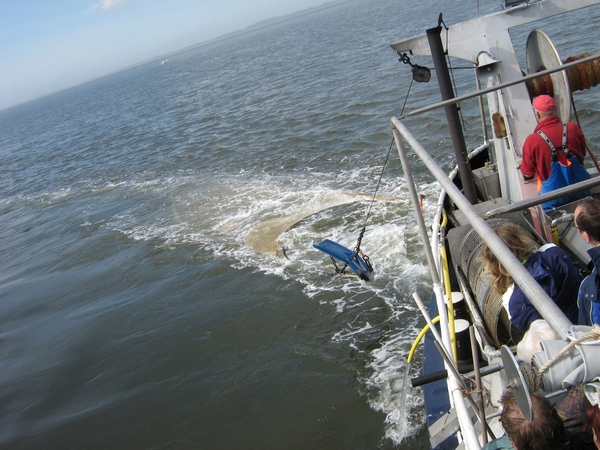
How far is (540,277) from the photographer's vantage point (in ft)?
10.4

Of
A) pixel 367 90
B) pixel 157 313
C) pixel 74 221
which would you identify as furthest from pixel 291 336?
pixel 367 90

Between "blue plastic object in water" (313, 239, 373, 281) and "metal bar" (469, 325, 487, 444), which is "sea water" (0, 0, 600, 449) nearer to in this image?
"blue plastic object in water" (313, 239, 373, 281)

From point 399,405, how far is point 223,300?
179 inches

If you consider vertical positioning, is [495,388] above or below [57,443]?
above

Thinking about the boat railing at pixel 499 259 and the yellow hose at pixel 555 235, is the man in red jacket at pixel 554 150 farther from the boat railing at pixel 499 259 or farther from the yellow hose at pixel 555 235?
the boat railing at pixel 499 259

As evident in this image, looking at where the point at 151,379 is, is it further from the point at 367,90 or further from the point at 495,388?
the point at 367,90

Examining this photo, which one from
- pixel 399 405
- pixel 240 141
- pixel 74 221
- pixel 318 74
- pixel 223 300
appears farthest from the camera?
pixel 318 74

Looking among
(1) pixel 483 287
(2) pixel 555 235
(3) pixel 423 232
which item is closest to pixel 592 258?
(3) pixel 423 232

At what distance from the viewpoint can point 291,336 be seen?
833 cm

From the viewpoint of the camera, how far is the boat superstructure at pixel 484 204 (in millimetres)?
3232

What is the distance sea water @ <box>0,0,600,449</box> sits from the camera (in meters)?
7.06

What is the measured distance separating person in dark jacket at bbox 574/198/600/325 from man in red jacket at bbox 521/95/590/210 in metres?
2.35

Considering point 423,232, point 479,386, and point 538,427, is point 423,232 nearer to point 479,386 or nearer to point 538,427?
point 479,386

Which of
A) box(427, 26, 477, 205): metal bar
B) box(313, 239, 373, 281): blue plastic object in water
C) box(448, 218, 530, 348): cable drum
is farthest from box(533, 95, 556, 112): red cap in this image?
box(313, 239, 373, 281): blue plastic object in water
